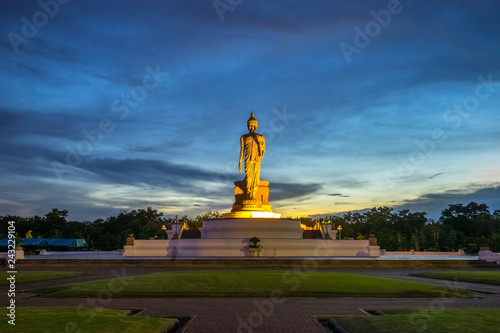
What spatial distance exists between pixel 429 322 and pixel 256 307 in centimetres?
487

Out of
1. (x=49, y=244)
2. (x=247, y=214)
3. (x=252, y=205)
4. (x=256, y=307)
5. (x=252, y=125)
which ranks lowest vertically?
(x=256, y=307)

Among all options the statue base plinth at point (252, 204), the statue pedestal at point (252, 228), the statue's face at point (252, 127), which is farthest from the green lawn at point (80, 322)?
the statue's face at point (252, 127)

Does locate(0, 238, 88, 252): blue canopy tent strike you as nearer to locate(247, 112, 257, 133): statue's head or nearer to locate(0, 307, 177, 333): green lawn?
locate(247, 112, 257, 133): statue's head

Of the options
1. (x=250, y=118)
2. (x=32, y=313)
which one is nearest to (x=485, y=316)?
(x=32, y=313)

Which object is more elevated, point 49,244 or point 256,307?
point 49,244

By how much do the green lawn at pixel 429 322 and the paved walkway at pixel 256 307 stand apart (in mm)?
861

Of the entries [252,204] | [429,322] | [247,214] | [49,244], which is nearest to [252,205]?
[252,204]

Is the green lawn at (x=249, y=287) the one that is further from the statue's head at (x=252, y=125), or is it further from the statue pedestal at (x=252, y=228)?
the statue's head at (x=252, y=125)

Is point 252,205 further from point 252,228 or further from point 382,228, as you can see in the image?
point 382,228

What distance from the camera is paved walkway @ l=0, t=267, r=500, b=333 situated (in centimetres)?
1024

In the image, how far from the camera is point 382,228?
77.6 meters

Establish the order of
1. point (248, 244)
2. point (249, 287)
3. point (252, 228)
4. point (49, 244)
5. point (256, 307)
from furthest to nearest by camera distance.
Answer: point (49, 244) → point (252, 228) → point (248, 244) → point (249, 287) → point (256, 307)

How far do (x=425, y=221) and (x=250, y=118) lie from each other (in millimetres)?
44683

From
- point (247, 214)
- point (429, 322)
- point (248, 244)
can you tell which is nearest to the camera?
point (429, 322)
